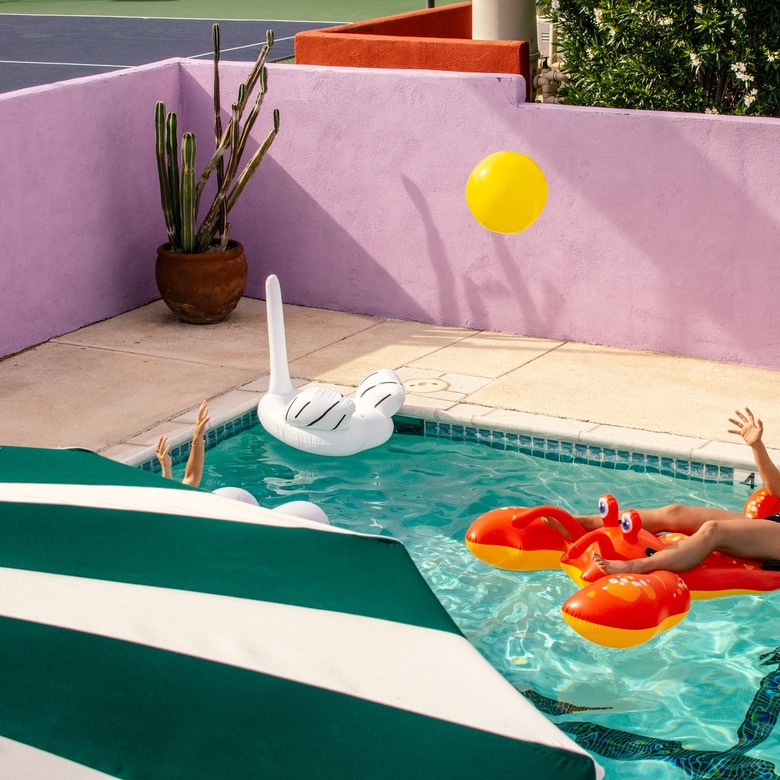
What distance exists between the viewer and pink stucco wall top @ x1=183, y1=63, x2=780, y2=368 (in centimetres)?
950

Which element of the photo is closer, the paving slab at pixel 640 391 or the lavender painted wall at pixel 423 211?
the paving slab at pixel 640 391

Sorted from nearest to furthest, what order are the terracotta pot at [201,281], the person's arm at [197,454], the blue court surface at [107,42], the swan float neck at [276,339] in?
the person's arm at [197,454], the swan float neck at [276,339], the terracotta pot at [201,281], the blue court surface at [107,42]

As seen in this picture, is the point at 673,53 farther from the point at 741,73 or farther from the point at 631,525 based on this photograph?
the point at 631,525

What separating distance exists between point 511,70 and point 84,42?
19.4 metres

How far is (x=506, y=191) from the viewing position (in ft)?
28.8

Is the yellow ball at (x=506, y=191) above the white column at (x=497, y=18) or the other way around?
the other way around

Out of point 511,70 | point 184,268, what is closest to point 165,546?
point 184,268

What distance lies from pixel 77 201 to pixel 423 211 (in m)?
2.96

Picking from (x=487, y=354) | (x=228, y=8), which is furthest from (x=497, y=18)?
(x=228, y=8)

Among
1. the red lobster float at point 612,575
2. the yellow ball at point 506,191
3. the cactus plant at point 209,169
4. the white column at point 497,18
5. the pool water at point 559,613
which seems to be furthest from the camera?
the white column at point 497,18

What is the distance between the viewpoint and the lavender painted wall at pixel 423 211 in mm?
9570

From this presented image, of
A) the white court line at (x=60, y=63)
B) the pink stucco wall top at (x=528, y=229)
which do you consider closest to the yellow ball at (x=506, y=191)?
the pink stucco wall top at (x=528, y=229)

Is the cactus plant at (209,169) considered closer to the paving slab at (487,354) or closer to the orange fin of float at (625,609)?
the paving slab at (487,354)

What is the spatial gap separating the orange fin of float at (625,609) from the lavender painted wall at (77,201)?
615cm
